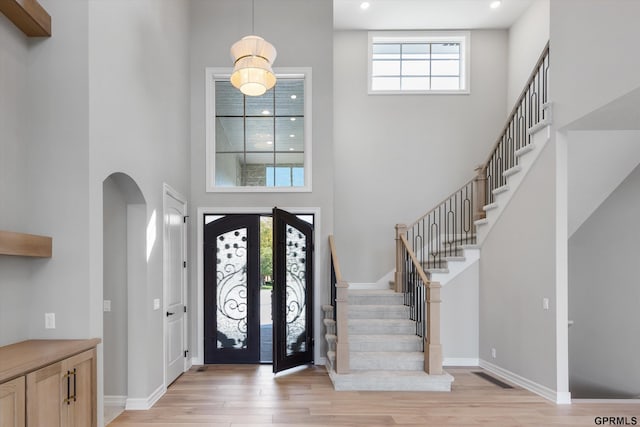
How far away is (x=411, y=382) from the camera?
4.93 meters

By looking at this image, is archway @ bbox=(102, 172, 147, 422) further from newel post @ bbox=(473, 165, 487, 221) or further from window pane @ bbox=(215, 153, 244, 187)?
newel post @ bbox=(473, 165, 487, 221)

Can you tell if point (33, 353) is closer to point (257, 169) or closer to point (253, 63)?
point (253, 63)

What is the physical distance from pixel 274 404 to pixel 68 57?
3798 mm

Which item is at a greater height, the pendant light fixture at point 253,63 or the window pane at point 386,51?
the window pane at point 386,51

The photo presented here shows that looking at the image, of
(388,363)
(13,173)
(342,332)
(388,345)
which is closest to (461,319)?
(388,345)

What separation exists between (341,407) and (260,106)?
439 cm

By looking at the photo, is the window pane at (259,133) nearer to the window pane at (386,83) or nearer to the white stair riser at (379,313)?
the window pane at (386,83)

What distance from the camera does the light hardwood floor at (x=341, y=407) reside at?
4.05 metres

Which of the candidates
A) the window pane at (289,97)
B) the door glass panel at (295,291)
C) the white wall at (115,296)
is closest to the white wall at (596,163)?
the door glass panel at (295,291)

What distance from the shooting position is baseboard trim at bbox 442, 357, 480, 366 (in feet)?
20.0

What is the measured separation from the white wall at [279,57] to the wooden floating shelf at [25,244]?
123 inches

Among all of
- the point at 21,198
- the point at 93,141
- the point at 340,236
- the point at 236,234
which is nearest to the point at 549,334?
the point at 340,236

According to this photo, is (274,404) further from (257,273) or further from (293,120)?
(293,120)

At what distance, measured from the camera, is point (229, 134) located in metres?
6.51
